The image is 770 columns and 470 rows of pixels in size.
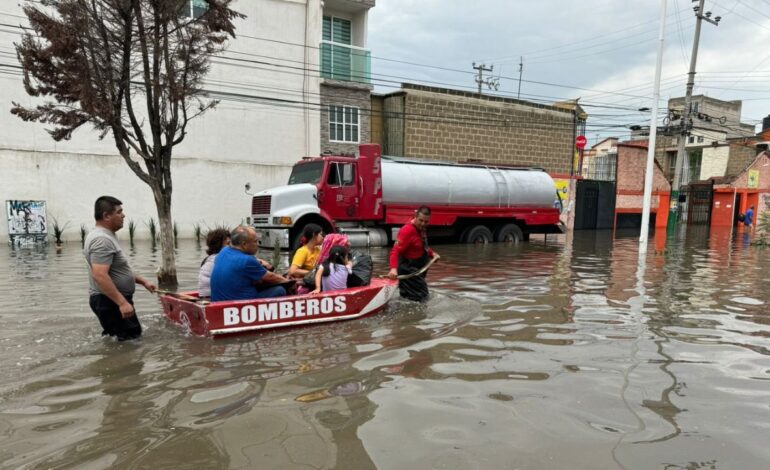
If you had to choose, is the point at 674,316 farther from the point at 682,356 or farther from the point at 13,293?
the point at 13,293

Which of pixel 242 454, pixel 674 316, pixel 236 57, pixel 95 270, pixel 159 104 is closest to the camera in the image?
pixel 242 454

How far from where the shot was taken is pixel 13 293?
27.0 ft

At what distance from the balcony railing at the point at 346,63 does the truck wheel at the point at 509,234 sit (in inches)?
360

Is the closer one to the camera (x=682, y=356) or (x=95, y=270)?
(x=95, y=270)

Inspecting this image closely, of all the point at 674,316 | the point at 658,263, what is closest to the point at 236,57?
the point at 658,263

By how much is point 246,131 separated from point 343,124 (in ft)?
13.8

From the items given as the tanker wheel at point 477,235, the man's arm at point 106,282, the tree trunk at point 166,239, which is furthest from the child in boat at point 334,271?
the tanker wheel at point 477,235

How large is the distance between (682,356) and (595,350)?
0.82 m

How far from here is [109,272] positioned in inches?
188

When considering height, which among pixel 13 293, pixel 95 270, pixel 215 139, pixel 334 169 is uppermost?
pixel 215 139

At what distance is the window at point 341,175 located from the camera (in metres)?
14.2

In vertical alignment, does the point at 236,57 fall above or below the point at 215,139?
above

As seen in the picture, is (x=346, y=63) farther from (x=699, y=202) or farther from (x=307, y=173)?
(x=699, y=202)

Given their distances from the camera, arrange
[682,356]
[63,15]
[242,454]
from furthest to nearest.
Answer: [63,15] < [682,356] < [242,454]
